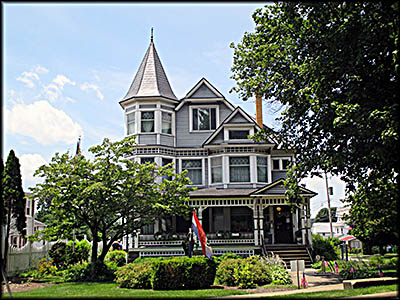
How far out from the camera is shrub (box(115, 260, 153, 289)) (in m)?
16.7

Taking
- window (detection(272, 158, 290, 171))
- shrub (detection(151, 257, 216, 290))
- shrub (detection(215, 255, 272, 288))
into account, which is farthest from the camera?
window (detection(272, 158, 290, 171))

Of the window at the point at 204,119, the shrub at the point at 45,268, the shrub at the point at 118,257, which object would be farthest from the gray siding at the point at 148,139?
the shrub at the point at 45,268

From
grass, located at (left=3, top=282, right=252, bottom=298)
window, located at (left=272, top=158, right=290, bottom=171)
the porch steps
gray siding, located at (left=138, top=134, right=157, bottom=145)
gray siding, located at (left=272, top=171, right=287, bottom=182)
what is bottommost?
grass, located at (left=3, top=282, right=252, bottom=298)

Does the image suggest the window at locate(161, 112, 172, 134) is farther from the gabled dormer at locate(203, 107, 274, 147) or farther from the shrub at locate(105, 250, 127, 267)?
the shrub at locate(105, 250, 127, 267)

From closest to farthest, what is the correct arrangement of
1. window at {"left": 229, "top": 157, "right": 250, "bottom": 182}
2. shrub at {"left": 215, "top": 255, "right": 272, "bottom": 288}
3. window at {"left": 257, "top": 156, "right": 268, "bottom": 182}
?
shrub at {"left": 215, "top": 255, "right": 272, "bottom": 288}
window at {"left": 229, "top": 157, "right": 250, "bottom": 182}
window at {"left": 257, "top": 156, "right": 268, "bottom": 182}

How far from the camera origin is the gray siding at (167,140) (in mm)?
30241

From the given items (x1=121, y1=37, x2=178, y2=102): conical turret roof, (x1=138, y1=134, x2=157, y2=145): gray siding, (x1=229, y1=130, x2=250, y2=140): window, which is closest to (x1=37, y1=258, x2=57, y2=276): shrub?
(x1=138, y1=134, x2=157, y2=145): gray siding

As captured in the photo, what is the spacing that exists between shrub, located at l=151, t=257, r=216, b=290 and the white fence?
888 cm

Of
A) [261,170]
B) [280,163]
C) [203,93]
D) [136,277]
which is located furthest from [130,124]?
[136,277]

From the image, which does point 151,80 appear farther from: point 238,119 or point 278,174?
point 278,174

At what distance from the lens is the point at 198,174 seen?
3056cm

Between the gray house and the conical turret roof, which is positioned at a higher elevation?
the conical turret roof

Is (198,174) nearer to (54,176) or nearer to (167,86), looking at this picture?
→ (167,86)

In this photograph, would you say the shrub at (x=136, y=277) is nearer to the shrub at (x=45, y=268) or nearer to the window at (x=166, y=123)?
the shrub at (x=45, y=268)
